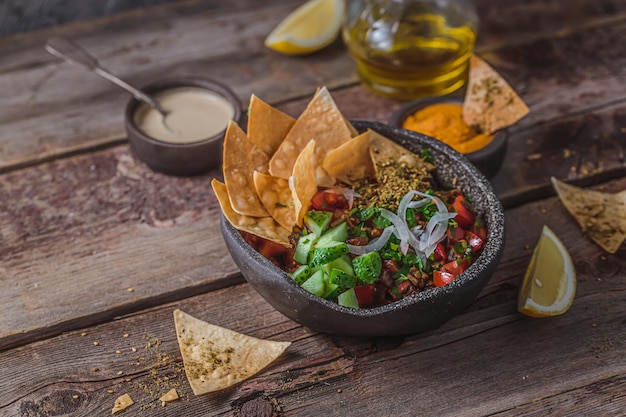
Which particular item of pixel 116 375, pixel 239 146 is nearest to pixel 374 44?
pixel 239 146

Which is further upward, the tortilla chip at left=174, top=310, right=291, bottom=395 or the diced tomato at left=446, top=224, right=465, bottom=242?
the diced tomato at left=446, top=224, right=465, bottom=242

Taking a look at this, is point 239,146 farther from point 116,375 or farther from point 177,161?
point 116,375

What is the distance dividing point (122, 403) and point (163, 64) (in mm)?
1391

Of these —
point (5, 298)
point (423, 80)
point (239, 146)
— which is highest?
point (239, 146)

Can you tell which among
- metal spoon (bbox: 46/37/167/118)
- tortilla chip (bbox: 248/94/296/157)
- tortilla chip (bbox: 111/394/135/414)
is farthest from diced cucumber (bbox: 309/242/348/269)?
metal spoon (bbox: 46/37/167/118)

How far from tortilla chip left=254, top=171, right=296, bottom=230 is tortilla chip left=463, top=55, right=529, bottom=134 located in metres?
0.63

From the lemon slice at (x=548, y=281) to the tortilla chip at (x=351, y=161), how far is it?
0.45m

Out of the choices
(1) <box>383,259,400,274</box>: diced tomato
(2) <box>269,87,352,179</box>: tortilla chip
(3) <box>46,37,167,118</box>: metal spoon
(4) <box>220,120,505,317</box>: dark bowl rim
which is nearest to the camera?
(4) <box>220,120,505,317</box>: dark bowl rim

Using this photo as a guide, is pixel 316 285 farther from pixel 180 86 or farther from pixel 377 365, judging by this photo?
pixel 180 86

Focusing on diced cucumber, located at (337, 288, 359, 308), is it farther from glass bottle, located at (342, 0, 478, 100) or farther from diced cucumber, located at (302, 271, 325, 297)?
glass bottle, located at (342, 0, 478, 100)

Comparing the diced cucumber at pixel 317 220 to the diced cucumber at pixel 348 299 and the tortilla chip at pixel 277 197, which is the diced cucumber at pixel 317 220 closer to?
the tortilla chip at pixel 277 197

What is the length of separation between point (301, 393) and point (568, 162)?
109 cm

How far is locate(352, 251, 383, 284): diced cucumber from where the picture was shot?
168cm

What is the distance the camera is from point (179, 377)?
180cm
